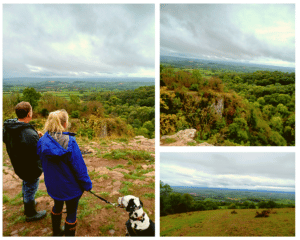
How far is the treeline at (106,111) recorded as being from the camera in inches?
153

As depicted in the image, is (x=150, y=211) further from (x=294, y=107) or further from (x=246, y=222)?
(x=294, y=107)

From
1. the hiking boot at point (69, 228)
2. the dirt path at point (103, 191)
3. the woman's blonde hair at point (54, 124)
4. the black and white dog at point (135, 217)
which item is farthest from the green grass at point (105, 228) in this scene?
the woman's blonde hair at point (54, 124)

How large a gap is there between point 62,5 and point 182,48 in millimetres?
1888

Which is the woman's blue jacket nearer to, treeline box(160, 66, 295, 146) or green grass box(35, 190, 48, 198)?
treeline box(160, 66, 295, 146)

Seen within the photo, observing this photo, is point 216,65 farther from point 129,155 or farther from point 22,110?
point 129,155

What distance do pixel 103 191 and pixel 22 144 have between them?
52.8 inches

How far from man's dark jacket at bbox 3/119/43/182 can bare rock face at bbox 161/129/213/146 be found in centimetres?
132

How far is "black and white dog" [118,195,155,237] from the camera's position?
1.66 m

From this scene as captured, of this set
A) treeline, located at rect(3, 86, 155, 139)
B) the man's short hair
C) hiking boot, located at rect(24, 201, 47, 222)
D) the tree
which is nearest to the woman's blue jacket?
the man's short hair

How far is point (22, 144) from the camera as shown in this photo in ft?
5.13

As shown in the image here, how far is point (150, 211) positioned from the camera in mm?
2234

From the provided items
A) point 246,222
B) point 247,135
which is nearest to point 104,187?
point 246,222

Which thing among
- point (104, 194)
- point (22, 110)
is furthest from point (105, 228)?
point (22, 110)

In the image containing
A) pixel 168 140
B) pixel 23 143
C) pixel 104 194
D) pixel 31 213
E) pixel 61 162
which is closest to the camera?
pixel 61 162
